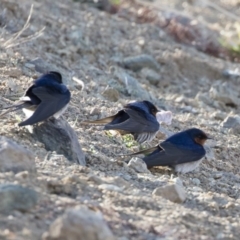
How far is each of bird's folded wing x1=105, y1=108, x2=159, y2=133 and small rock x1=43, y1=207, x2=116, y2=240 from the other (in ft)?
10.1

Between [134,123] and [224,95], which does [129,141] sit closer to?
[134,123]

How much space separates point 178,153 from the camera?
6.74m

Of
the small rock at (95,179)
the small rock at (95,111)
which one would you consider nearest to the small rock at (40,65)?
the small rock at (95,111)

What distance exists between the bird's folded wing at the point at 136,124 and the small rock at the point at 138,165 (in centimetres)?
71

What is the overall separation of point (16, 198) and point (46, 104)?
1769mm

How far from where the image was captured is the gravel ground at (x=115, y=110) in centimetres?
468

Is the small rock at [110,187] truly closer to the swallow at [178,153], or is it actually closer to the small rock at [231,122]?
the swallow at [178,153]

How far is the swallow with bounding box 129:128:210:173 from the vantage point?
257 inches

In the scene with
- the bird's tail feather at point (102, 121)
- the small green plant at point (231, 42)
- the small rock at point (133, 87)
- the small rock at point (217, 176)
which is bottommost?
the small green plant at point (231, 42)

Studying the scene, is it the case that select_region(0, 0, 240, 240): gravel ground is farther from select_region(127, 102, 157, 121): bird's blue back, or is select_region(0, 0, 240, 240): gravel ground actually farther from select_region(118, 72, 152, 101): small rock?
select_region(127, 102, 157, 121): bird's blue back

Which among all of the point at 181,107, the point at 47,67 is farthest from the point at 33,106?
the point at 181,107

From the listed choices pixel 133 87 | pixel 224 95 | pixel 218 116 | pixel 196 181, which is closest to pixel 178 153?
pixel 196 181

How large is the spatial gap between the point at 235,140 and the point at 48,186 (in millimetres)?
3890

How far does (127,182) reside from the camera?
5.47 meters
